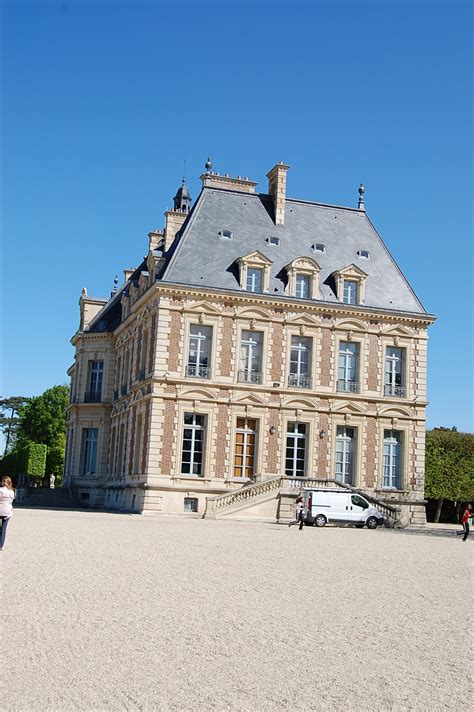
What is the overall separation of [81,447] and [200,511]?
13.7 meters

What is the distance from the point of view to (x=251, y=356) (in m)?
35.4

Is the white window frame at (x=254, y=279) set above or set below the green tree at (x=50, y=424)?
above

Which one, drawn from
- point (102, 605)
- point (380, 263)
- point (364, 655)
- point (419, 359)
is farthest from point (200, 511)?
point (364, 655)

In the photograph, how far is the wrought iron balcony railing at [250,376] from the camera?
35.0 metres

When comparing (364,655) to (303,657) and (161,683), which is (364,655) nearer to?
(303,657)

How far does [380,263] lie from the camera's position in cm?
3912

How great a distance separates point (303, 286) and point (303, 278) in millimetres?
360

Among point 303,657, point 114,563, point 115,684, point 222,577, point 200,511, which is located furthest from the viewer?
point 200,511

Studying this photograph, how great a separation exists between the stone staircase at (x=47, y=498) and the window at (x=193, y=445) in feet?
35.2

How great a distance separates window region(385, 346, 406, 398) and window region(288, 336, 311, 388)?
344 centimetres

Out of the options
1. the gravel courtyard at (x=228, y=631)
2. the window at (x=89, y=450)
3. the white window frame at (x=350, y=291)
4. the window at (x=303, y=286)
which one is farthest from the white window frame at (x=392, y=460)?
the gravel courtyard at (x=228, y=631)

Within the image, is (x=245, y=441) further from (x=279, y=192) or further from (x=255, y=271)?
(x=279, y=192)

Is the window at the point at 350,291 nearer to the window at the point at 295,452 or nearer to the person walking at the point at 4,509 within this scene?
the window at the point at 295,452

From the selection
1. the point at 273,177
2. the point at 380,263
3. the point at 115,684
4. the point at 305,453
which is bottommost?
the point at 115,684
